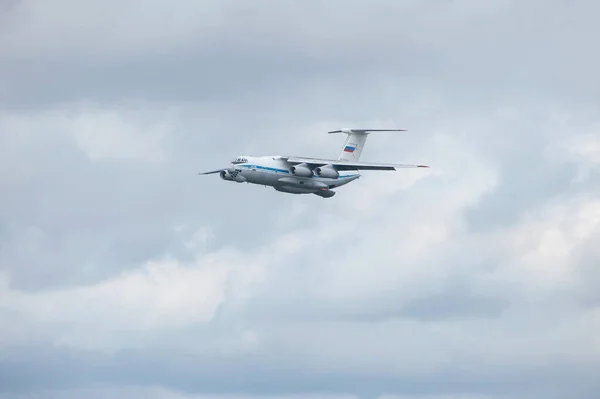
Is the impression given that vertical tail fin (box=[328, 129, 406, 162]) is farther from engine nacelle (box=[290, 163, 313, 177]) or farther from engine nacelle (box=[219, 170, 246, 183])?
engine nacelle (box=[219, 170, 246, 183])

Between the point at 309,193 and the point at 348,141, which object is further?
the point at 348,141

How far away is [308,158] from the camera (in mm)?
92688

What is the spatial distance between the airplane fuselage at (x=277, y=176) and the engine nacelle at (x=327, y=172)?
10.3 inches

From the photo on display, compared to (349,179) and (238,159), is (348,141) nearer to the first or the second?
(349,179)

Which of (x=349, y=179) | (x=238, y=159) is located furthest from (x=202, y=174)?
(x=349, y=179)

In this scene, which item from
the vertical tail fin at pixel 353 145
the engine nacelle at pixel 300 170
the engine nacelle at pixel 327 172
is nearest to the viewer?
the engine nacelle at pixel 300 170

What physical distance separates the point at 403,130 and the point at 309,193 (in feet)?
32.3

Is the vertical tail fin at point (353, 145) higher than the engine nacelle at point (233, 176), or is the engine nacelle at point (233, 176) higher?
the vertical tail fin at point (353, 145)

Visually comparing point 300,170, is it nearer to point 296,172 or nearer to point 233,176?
point 296,172

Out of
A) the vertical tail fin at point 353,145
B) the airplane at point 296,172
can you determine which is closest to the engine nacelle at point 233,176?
the airplane at point 296,172

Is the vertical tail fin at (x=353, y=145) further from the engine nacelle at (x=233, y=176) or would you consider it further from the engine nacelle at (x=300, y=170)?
the engine nacelle at (x=233, y=176)

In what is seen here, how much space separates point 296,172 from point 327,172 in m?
3.01

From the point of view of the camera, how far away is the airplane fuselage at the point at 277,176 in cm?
9031

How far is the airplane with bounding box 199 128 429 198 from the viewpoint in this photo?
297 ft
